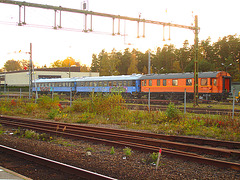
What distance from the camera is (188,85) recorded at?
91.5ft

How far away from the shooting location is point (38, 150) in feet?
26.6

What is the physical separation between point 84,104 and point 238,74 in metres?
49.2

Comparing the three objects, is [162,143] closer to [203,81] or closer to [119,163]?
[119,163]

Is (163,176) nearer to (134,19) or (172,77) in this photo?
(134,19)

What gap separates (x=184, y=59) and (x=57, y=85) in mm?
44757

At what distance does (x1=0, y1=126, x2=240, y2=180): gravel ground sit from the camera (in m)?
5.81

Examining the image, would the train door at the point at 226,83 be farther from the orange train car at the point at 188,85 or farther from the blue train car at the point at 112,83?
the blue train car at the point at 112,83

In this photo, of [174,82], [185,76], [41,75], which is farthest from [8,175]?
[41,75]

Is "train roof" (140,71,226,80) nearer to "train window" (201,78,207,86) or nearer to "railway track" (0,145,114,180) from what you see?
"train window" (201,78,207,86)

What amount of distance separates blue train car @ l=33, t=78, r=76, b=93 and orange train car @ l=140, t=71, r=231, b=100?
53.3 feet

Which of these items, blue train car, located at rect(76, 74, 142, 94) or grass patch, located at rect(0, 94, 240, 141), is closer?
grass patch, located at rect(0, 94, 240, 141)

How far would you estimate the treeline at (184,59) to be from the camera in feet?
193

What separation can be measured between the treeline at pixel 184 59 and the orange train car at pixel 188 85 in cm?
2033

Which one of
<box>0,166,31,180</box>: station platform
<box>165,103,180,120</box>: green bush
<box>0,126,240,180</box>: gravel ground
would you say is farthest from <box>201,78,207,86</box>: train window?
<box>0,166,31,180</box>: station platform
